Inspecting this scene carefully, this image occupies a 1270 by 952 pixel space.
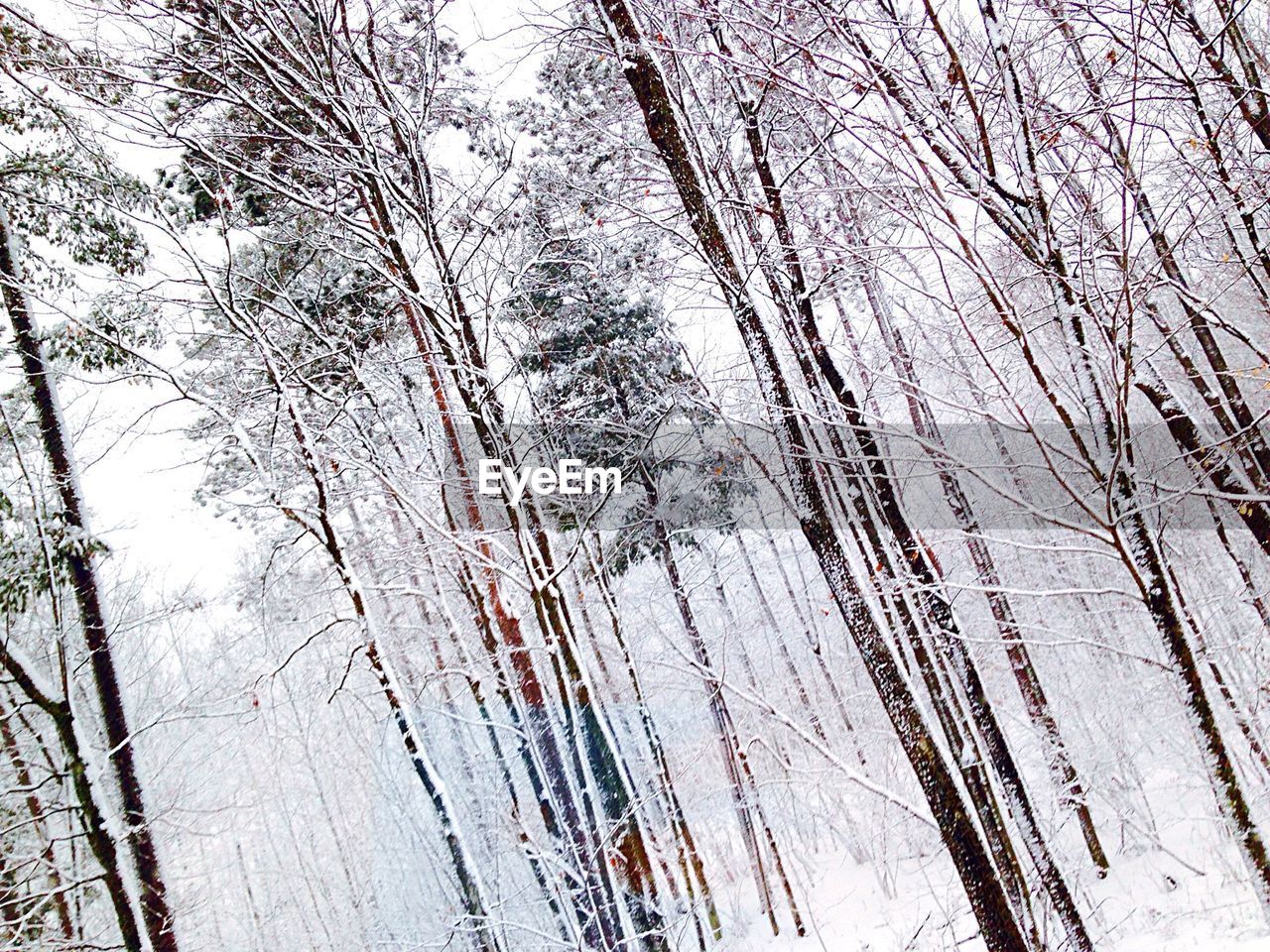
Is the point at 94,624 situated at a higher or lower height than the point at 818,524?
higher

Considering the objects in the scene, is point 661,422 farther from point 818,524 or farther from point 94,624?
point 94,624

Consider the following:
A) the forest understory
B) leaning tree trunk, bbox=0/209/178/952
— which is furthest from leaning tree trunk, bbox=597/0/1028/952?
leaning tree trunk, bbox=0/209/178/952

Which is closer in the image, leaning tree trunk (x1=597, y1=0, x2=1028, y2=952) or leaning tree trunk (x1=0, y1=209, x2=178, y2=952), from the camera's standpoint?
leaning tree trunk (x1=597, y1=0, x2=1028, y2=952)

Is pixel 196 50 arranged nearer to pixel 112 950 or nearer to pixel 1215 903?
pixel 112 950

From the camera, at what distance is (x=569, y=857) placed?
459 centimetres

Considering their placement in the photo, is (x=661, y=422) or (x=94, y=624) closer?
(x=661, y=422)

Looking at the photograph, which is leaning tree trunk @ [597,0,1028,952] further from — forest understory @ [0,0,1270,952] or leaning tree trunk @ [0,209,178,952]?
leaning tree trunk @ [0,209,178,952]

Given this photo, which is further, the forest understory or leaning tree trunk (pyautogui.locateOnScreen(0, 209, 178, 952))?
leaning tree trunk (pyautogui.locateOnScreen(0, 209, 178, 952))

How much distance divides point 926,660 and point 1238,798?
64.1 inches

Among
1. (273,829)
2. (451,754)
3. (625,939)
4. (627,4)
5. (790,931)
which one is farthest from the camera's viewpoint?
(273,829)

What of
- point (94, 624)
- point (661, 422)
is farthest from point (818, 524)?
point (94, 624)

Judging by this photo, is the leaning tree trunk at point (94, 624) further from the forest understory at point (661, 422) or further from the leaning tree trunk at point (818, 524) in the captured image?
the leaning tree trunk at point (818, 524)

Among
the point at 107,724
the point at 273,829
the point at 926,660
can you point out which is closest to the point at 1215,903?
the point at 926,660

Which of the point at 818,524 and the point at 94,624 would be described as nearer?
the point at 818,524
